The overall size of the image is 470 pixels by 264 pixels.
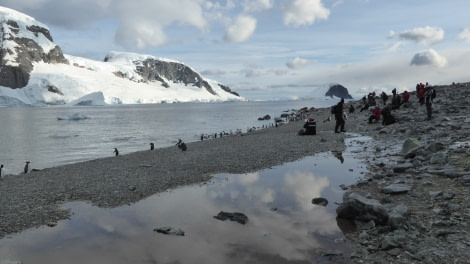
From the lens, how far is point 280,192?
10891 mm

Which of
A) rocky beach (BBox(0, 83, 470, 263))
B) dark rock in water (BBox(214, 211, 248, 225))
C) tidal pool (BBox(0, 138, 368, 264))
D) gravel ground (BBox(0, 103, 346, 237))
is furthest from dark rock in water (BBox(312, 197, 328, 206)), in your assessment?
gravel ground (BBox(0, 103, 346, 237))

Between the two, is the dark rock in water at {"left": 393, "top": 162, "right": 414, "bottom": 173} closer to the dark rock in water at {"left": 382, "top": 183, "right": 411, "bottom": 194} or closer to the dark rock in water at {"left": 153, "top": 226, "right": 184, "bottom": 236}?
the dark rock in water at {"left": 382, "top": 183, "right": 411, "bottom": 194}

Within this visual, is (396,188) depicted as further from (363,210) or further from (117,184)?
(117,184)

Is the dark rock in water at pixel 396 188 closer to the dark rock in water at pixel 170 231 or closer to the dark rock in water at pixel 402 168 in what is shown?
the dark rock in water at pixel 402 168

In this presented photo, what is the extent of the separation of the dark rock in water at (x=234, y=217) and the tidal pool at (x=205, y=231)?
0.48 feet

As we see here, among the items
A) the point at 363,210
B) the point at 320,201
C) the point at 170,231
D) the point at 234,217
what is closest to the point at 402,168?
the point at 320,201

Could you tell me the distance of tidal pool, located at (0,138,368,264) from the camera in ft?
21.8

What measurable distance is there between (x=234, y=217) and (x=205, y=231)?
1.02 meters

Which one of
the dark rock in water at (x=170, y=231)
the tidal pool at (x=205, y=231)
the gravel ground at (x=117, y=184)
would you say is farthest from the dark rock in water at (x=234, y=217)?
the gravel ground at (x=117, y=184)

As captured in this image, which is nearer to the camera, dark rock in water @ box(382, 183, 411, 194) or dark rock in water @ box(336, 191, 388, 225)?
dark rock in water @ box(336, 191, 388, 225)

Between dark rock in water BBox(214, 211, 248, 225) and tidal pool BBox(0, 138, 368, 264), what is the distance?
15 cm

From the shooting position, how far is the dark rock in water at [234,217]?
8.42 m

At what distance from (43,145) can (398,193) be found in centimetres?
4398

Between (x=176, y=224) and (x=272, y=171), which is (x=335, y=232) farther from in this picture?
(x=272, y=171)
